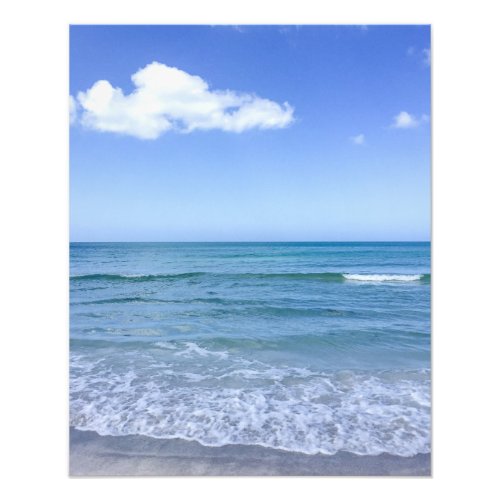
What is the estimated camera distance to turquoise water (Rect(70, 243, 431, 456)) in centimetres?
189

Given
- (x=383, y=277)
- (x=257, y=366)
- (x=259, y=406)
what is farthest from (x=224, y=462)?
(x=383, y=277)

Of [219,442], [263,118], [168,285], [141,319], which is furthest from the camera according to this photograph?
[168,285]

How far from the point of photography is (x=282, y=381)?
238 cm

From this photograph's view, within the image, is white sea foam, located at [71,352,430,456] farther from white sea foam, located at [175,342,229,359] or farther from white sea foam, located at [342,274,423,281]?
white sea foam, located at [342,274,423,281]

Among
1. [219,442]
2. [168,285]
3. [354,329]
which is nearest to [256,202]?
[354,329]

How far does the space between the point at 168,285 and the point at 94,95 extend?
407 cm

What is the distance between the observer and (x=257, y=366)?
102 inches

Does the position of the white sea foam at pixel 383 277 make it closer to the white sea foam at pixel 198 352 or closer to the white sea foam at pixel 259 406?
the white sea foam at pixel 259 406

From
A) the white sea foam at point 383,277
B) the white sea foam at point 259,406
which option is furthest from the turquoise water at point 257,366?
the white sea foam at point 383,277
